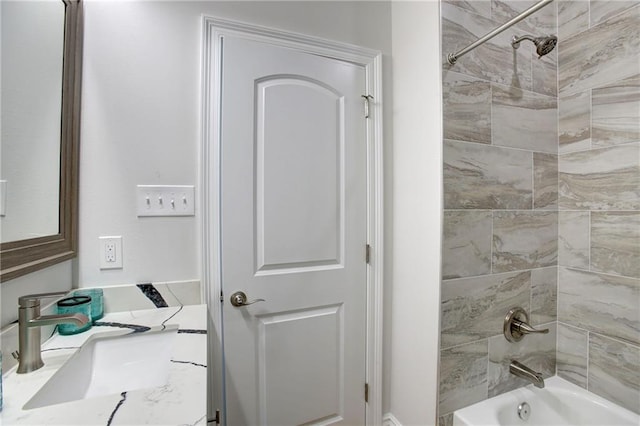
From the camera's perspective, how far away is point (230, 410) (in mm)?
1187

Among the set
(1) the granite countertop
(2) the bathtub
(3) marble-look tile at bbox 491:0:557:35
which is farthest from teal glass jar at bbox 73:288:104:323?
(3) marble-look tile at bbox 491:0:557:35

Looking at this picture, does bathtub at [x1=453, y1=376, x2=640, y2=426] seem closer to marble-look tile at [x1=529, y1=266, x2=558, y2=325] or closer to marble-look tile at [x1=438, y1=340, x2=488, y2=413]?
marble-look tile at [x1=438, y1=340, x2=488, y2=413]

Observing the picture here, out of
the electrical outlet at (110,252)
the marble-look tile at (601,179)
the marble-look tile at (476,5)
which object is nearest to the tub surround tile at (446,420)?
the marble-look tile at (601,179)

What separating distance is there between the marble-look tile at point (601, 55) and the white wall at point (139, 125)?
5.26 ft

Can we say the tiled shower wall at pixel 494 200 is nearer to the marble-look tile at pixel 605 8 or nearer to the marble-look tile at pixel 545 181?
the marble-look tile at pixel 545 181

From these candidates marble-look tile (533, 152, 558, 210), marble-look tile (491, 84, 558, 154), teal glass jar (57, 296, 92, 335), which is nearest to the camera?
teal glass jar (57, 296, 92, 335)

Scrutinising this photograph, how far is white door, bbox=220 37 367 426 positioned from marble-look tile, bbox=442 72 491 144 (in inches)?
15.7

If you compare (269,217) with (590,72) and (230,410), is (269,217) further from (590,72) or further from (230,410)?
(590,72)

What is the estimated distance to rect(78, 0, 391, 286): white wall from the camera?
1048 mm

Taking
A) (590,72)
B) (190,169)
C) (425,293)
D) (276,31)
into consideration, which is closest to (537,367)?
(425,293)

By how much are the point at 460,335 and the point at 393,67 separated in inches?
53.2

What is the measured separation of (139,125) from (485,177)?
1495 mm

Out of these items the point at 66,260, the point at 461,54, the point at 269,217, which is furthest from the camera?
the point at 269,217

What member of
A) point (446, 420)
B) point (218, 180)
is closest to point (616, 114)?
point (446, 420)
